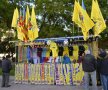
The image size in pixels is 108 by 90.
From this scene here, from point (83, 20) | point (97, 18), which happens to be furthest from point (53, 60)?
point (97, 18)

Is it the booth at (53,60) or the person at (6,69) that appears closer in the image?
the booth at (53,60)

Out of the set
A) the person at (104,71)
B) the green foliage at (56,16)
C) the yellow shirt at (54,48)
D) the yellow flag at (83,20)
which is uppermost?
the green foliage at (56,16)

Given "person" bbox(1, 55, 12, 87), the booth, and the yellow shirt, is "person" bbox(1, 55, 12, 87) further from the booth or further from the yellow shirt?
the yellow shirt

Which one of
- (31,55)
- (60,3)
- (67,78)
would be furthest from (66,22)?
(67,78)

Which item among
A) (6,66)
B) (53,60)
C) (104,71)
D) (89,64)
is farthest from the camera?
(53,60)

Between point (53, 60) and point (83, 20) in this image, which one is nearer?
point (83, 20)

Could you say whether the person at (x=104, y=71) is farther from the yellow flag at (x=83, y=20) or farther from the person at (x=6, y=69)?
the person at (x=6, y=69)

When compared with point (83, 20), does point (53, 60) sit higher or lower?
lower

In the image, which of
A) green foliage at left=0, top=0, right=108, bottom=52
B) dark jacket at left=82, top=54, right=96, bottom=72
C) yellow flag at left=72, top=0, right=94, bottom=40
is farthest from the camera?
green foliage at left=0, top=0, right=108, bottom=52

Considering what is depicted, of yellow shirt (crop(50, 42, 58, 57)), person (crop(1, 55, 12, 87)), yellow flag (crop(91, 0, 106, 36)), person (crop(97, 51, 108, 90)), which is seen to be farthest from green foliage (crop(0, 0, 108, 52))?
person (crop(97, 51, 108, 90))

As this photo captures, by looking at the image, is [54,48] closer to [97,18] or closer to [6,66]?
[6,66]

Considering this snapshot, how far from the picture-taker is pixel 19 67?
67.5ft

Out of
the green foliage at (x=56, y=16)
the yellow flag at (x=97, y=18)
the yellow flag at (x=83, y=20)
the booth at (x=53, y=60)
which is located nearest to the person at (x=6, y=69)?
the booth at (x=53, y=60)

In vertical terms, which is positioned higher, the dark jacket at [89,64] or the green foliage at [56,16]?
the green foliage at [56,16]
